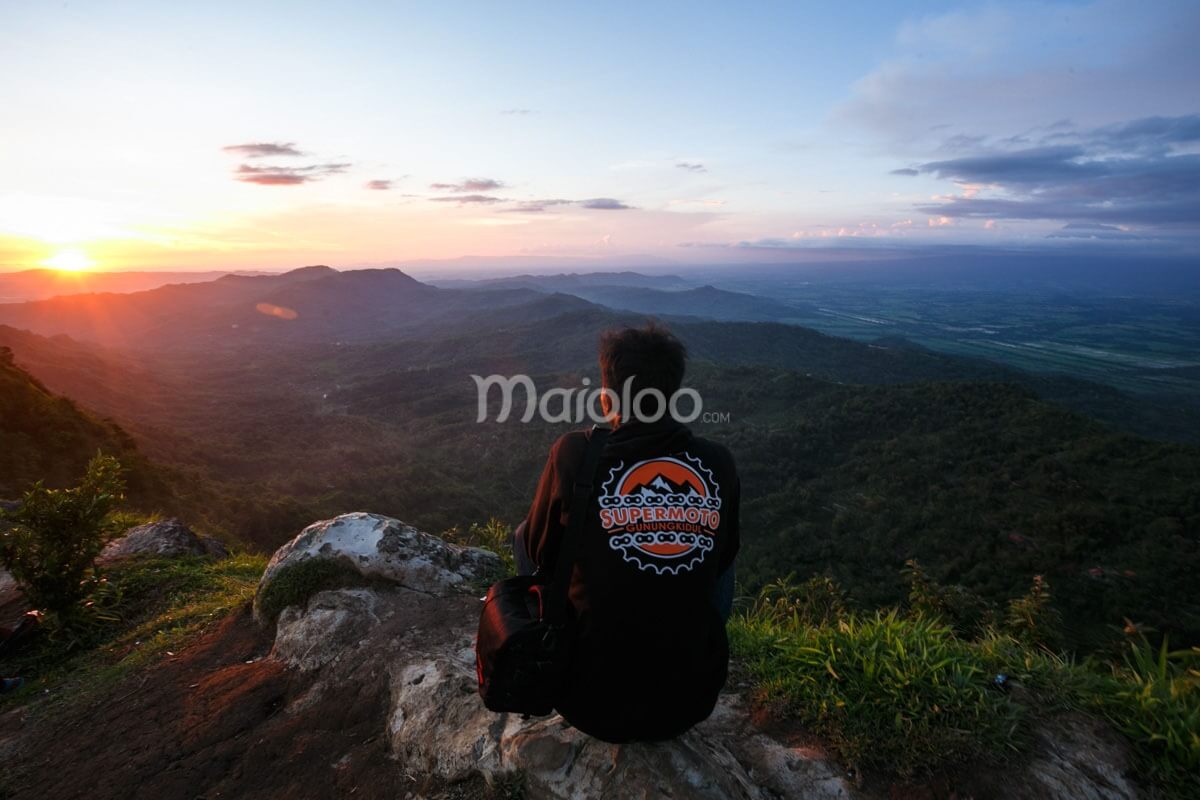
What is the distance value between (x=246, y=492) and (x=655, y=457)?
29.9 meters

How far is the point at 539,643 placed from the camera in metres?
2.03

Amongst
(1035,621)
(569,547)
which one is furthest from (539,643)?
(1035,621)

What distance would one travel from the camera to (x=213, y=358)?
98.3 meters

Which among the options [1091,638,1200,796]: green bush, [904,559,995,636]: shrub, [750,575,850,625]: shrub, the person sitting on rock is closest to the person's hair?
the person sitting on rock

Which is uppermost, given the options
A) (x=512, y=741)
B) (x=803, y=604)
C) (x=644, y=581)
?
(x=644, y=581)

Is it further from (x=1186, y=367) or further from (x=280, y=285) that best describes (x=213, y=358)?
(x=1186, y=367)

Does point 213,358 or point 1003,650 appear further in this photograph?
point 213,358

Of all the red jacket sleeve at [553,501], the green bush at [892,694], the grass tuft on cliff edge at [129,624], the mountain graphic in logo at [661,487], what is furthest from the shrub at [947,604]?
the grass tuft on cliff edge at [129,624]

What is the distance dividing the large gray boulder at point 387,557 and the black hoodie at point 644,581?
3.02m

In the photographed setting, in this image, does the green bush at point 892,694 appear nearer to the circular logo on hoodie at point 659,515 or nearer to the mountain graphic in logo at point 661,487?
the circular logo on hoodie at point 659,515

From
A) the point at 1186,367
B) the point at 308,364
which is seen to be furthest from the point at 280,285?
the point at 1186,367

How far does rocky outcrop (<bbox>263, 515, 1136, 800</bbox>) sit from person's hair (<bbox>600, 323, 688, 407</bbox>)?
1.66m

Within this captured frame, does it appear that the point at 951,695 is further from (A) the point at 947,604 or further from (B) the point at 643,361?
(B) the point at 643,361

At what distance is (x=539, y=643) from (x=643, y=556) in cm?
53
